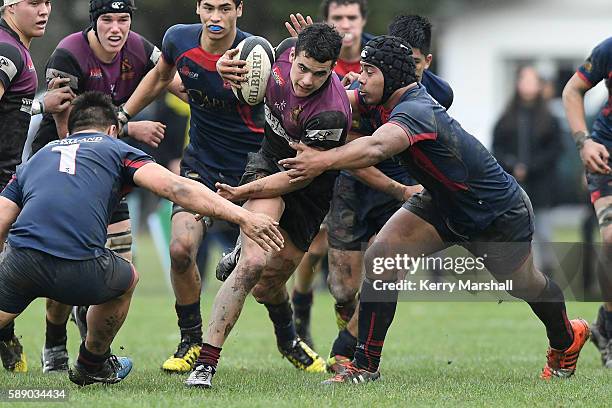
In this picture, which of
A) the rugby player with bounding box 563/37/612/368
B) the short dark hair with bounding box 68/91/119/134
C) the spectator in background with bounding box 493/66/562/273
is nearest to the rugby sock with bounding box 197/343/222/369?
the short dark hair with bounding box 68/91/119/134

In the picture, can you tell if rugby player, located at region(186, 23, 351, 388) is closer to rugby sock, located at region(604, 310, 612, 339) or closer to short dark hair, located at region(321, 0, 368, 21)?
short dark hair, located at region(321, 0, 368, 21)

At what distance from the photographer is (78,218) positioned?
6055 mm

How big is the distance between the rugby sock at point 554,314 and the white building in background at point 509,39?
22597 millimetres

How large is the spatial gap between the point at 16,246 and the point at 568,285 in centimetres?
383

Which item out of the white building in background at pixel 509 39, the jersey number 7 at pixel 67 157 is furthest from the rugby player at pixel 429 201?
the white building in background at pixel 509 39

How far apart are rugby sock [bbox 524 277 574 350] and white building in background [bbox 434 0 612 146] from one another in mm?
22597

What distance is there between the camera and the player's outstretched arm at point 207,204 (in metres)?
6.05

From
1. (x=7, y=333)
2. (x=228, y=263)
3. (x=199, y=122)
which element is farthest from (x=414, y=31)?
(x=7, y=333)

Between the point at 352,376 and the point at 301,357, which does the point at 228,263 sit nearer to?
the point at 352,376

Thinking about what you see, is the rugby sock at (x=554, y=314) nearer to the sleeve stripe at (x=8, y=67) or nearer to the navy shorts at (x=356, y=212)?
the navy shorts at (x=356, y=212)

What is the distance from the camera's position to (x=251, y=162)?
730 centimetres

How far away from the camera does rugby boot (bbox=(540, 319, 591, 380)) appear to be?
7355mm

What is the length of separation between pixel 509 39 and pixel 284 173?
82.4 ft

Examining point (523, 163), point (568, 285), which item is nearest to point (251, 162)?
point (568, 285)
